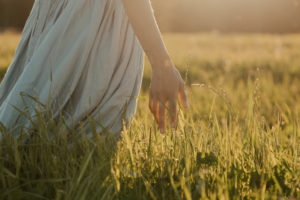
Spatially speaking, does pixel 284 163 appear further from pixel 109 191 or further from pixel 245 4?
pixel 245 4

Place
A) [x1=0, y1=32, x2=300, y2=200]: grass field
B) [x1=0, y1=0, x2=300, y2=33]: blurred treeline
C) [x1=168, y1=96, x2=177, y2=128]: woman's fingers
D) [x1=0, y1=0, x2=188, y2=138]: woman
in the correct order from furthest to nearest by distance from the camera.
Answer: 1. [x1=0, y1=0, x2=300, y2=33]: blurred treeline
2. [x1=0, y1=0, x2=188, y2=138]: woman
3. [x1=168, y1=96, x2=177, y2=128]: woman's fingers
4. [x1=0, y1=32, x2=300, y2=200]: grass field

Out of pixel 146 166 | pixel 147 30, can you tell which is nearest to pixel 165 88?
pixel 147 30

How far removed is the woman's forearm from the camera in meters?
1.52

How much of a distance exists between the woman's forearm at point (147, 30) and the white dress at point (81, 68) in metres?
0.19

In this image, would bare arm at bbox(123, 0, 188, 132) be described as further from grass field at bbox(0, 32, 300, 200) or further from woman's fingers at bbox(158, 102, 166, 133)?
grass field at bbox(0, 32, 300, 200)

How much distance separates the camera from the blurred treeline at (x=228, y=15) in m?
26.3

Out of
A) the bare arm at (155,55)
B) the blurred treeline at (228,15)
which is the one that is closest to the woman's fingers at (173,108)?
the bare arm at (155,55)

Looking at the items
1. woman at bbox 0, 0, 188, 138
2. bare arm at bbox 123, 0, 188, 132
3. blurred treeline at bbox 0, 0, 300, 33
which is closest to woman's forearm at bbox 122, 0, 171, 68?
bare arm at bbox 123, 0, 188, 132

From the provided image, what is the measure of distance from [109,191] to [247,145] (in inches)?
28.9

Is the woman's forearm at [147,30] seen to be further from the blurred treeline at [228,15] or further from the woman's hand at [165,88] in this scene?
the blurred treeline at [228,15]

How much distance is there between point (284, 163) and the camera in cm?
156

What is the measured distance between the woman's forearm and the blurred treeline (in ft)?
78.3

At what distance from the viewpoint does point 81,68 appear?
5.43ft

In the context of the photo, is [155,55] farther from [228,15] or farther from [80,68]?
[228,15]
